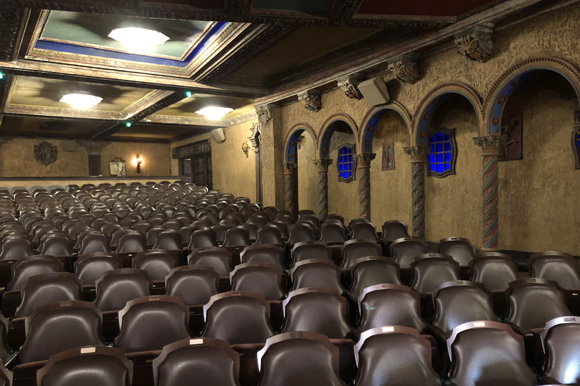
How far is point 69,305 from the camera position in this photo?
10.3ft

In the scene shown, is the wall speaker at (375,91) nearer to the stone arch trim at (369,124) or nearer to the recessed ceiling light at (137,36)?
the stone arch trim at (369,124)

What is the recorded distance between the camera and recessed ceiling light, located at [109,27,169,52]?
763 cm

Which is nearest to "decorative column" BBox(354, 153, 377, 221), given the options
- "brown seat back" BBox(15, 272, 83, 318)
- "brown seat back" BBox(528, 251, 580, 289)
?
"brown seat back" BBox(528, 251, 580, 289)

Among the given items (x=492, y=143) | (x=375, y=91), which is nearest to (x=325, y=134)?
(x=375, y=91)

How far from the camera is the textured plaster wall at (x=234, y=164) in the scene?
1623 cm

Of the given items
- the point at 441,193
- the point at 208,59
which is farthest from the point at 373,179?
the point at 208,59

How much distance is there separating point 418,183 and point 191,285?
5662 mm

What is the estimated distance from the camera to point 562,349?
280 centimetres

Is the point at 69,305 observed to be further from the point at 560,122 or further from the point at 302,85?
the point at 302,85

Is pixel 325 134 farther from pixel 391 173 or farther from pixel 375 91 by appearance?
pixel 375 91

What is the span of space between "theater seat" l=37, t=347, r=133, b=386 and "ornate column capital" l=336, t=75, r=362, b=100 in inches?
306

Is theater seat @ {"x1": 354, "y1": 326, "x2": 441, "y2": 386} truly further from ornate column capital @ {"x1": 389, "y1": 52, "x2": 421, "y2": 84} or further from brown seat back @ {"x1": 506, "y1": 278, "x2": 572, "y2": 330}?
ornate column capital @ {"x1": 389, "y1": 52, "x2": 421, "y2": 84}

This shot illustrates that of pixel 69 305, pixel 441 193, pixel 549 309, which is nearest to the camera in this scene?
pixel 69 305

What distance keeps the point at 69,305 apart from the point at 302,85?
8.52 meters
